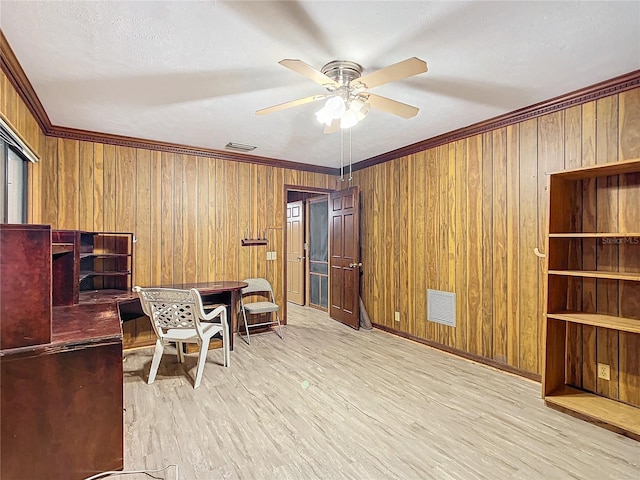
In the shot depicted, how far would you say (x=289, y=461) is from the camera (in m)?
2.02

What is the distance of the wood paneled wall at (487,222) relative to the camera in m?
2.81

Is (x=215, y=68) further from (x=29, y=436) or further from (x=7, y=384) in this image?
(x=29, y=436)

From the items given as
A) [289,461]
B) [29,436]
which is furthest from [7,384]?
[289,461]

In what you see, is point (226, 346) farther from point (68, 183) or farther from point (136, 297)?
point (68, 183)

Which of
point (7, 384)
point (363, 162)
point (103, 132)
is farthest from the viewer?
point (363, 162)

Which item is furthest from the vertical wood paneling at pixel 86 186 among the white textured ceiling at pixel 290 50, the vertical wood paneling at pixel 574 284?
the vertical wood paneling at pixel 574 284

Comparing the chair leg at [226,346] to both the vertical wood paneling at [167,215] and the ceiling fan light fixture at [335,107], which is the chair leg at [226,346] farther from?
the ceiling fan light fixture at [335,107]

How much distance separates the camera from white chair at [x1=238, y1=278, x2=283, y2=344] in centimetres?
437

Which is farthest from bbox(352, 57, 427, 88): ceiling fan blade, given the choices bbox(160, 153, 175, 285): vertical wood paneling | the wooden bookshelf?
bbox(160, 153, 175, 285): vertical wood paneling

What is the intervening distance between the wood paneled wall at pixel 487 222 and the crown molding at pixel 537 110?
0.05m

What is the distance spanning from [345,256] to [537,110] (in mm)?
3005

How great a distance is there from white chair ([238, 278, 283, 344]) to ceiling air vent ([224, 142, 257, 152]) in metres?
1.76

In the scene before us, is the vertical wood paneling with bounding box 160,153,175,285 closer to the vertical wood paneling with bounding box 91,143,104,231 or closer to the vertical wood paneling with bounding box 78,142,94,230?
the vertical wood paneling with bounding box 91,143,104,231

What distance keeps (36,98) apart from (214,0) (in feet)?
7.02
